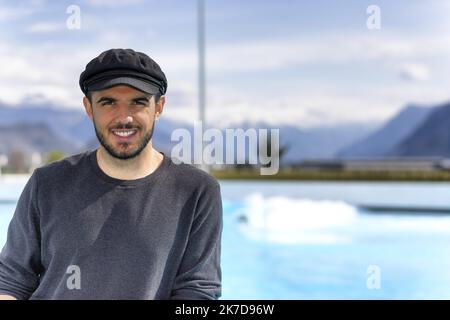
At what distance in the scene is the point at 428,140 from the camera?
51.6 meters

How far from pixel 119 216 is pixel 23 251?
0.23m

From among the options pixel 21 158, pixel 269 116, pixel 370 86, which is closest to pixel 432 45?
pixel 370 86

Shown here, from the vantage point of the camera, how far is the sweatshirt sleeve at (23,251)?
125 cm

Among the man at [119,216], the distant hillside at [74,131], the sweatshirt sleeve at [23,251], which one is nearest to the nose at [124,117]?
the man at [119,216]

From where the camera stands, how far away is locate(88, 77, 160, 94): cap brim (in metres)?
1.16

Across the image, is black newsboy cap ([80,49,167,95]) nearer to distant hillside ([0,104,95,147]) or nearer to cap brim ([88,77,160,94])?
cap brim ([88,77,160,94])

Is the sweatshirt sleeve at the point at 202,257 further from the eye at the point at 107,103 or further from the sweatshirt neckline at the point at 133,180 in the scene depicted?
the eye at the point at 107,103

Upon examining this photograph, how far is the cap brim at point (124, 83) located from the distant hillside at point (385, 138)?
158 feet

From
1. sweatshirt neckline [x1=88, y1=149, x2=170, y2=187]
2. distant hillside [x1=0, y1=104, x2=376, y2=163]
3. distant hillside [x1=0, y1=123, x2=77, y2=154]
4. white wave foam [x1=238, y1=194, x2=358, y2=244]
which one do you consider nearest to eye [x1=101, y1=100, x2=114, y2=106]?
sweatshirt neckline [x1=88, y1=149, x2=170, y2=187]

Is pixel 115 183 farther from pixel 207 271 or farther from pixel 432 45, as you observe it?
pixel 432 45

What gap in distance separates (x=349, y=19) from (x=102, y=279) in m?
20.1

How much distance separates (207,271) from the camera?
4.11 ft

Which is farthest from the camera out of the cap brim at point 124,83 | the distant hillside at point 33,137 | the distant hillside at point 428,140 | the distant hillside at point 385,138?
the distant hillside at point 428,140

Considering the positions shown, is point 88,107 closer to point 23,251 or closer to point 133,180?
point 133,180
